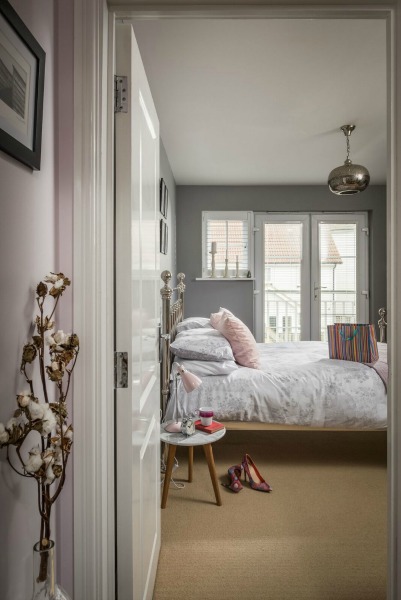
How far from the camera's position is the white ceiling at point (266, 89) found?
2207 millimetres

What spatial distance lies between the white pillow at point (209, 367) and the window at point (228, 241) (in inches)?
111

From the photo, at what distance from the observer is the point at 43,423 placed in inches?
32.9

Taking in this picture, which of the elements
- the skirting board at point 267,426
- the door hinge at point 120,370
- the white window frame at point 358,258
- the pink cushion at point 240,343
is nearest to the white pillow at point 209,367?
the pink cushion at point 240,343

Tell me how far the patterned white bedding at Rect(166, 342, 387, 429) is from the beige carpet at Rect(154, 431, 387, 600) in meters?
0.40

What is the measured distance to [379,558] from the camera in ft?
6.52

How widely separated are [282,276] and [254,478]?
3459 mm

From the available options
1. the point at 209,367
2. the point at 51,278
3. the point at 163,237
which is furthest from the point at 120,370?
the point at 163,237

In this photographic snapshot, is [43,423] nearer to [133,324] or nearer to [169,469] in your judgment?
[133,324]

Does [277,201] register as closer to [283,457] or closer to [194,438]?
[283,457]

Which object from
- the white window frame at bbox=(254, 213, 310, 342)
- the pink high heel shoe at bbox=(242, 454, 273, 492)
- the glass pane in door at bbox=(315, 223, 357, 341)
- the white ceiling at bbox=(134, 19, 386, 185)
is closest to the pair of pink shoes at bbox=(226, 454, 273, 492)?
the pink high heel shoe at bbox=(242, 454, 273, 492)

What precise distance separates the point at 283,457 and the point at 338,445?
520 mm

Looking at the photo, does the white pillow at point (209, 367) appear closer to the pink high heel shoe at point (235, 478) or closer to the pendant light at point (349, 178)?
the pink high heel shoe at point (235, 478)

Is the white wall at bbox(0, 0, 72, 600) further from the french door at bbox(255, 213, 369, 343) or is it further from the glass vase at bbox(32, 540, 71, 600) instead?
the french door at bbox(255, 213, 369, 343)

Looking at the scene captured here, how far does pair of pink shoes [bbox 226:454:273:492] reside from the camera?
2650 mm
